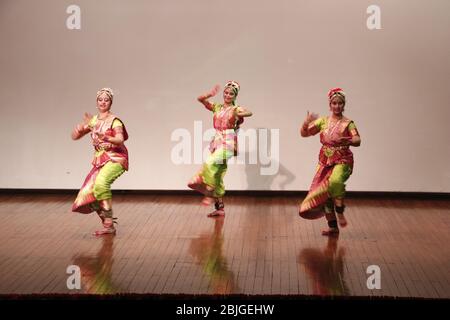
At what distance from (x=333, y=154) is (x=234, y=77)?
2105mm

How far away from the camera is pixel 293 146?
7734 mm

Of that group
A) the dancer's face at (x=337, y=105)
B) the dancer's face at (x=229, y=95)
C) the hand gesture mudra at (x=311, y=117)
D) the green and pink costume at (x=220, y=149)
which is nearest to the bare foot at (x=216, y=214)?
the green and pink costume at (x=220, y=149)

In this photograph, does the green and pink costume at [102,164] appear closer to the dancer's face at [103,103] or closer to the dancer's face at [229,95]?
the dancer's face at [103,103]

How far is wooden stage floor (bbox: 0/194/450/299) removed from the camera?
15.3 feet

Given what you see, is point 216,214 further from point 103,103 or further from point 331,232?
point 103,103

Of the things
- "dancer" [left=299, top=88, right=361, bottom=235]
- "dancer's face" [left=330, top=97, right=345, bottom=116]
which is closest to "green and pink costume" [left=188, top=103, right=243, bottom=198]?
"dancer" [left=299, top=88, right=361, bottom=235]

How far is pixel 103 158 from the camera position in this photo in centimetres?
592

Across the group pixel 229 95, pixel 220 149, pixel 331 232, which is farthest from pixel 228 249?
pixel 229 95

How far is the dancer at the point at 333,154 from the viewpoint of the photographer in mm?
5793

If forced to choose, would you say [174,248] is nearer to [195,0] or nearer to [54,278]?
[54,278]

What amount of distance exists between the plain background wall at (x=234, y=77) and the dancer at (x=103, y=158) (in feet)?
6.01

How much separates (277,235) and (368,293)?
5.51 feet
